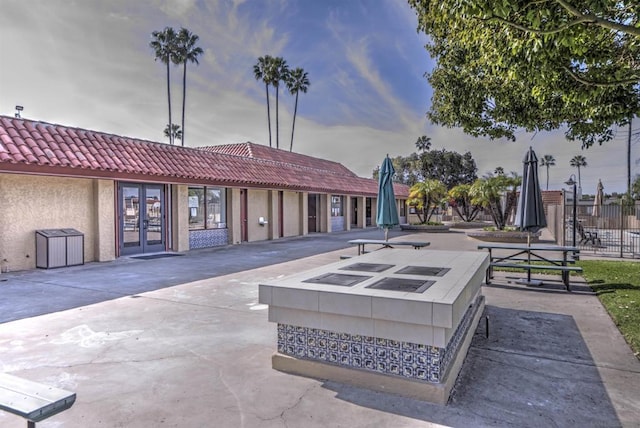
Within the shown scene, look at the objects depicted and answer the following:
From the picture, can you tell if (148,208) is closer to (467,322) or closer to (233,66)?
(467,322)

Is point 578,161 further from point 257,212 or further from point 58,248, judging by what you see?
point 58,248

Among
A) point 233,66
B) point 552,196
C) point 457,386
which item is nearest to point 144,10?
point 233,66

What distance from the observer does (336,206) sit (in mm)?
27250

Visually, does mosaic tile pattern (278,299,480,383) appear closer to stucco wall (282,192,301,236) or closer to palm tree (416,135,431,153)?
stucco wall (282,192,301,236)

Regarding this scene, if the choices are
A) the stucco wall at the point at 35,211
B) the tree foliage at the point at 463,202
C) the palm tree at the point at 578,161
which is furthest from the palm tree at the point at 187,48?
the palm tree at the point at 578,161

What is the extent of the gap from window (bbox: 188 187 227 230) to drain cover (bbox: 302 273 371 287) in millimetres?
12479

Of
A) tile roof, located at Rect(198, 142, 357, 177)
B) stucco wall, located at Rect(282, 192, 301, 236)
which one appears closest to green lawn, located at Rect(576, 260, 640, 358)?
stucco wall, located at Rect(282, 192, 301, 236)

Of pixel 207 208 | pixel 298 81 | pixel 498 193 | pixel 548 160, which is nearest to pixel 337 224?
pixel 498 193

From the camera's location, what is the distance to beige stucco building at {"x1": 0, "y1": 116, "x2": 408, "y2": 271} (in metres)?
10.5

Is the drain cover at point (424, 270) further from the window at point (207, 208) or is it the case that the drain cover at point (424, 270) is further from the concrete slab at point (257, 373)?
the window at point (207, 208)

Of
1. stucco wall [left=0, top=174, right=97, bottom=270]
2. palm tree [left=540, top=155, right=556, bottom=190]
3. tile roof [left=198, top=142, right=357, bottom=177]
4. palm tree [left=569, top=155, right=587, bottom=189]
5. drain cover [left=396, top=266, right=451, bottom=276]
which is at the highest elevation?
palm tree [left=540, top=155, right=556, bottom=190]

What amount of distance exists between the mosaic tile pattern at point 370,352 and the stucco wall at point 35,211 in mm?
10282

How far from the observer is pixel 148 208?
46.6 ft

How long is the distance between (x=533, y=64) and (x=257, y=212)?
50.3ft
